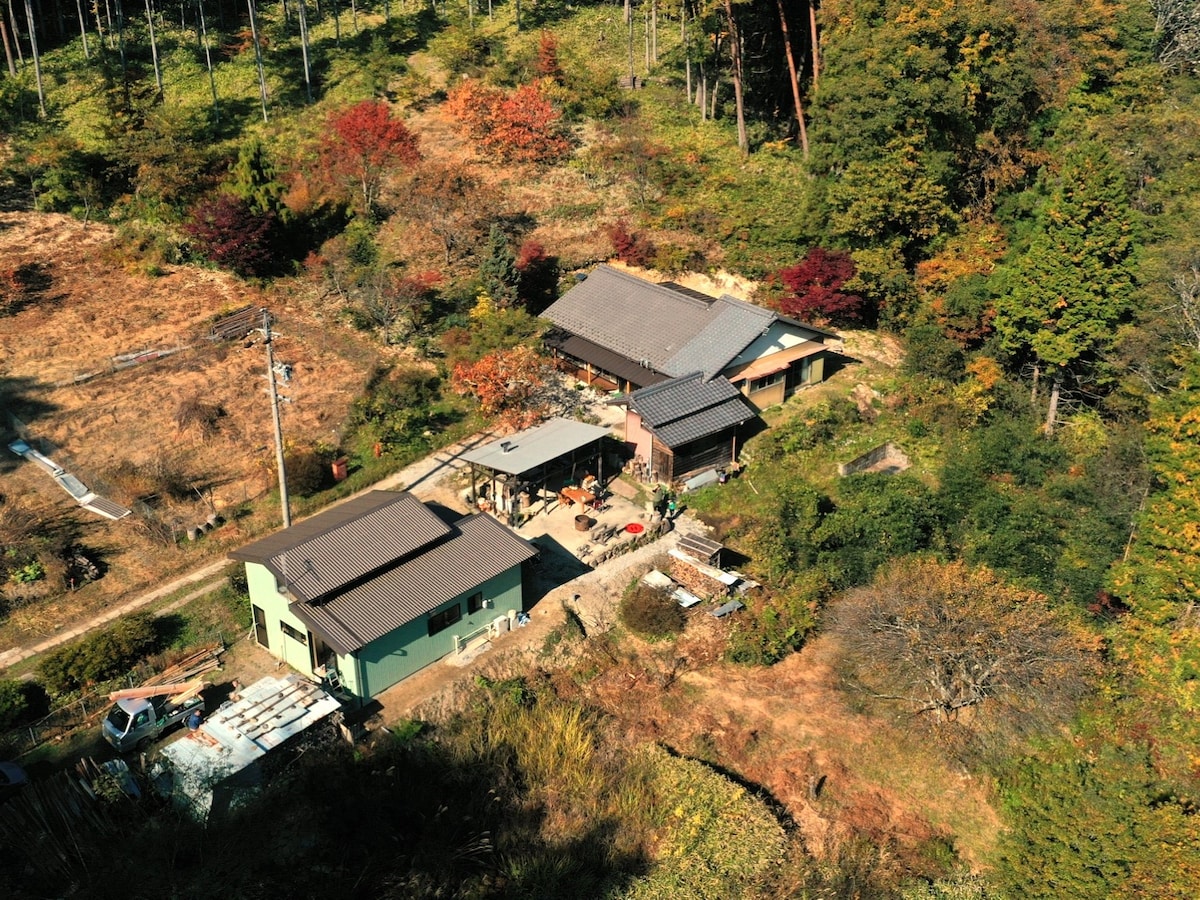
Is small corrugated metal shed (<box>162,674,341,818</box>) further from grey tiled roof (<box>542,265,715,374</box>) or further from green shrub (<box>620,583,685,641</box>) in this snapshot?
grey tiled roof (<box>542,265,715,374</box>)

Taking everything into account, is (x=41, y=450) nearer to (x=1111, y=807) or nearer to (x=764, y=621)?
(x=764, y=621)

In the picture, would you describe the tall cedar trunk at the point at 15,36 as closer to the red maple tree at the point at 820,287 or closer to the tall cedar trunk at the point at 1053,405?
the red maple tree at the point at 820,287

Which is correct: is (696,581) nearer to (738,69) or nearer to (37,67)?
(738,69)

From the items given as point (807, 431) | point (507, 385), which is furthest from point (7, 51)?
point (807, 431)


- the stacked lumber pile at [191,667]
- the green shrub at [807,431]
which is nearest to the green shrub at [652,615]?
the green shrub at [807,431]

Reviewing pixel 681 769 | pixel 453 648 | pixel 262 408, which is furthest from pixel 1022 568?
pixel 262 408

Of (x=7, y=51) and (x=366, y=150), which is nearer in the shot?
(x=366, y=150)
